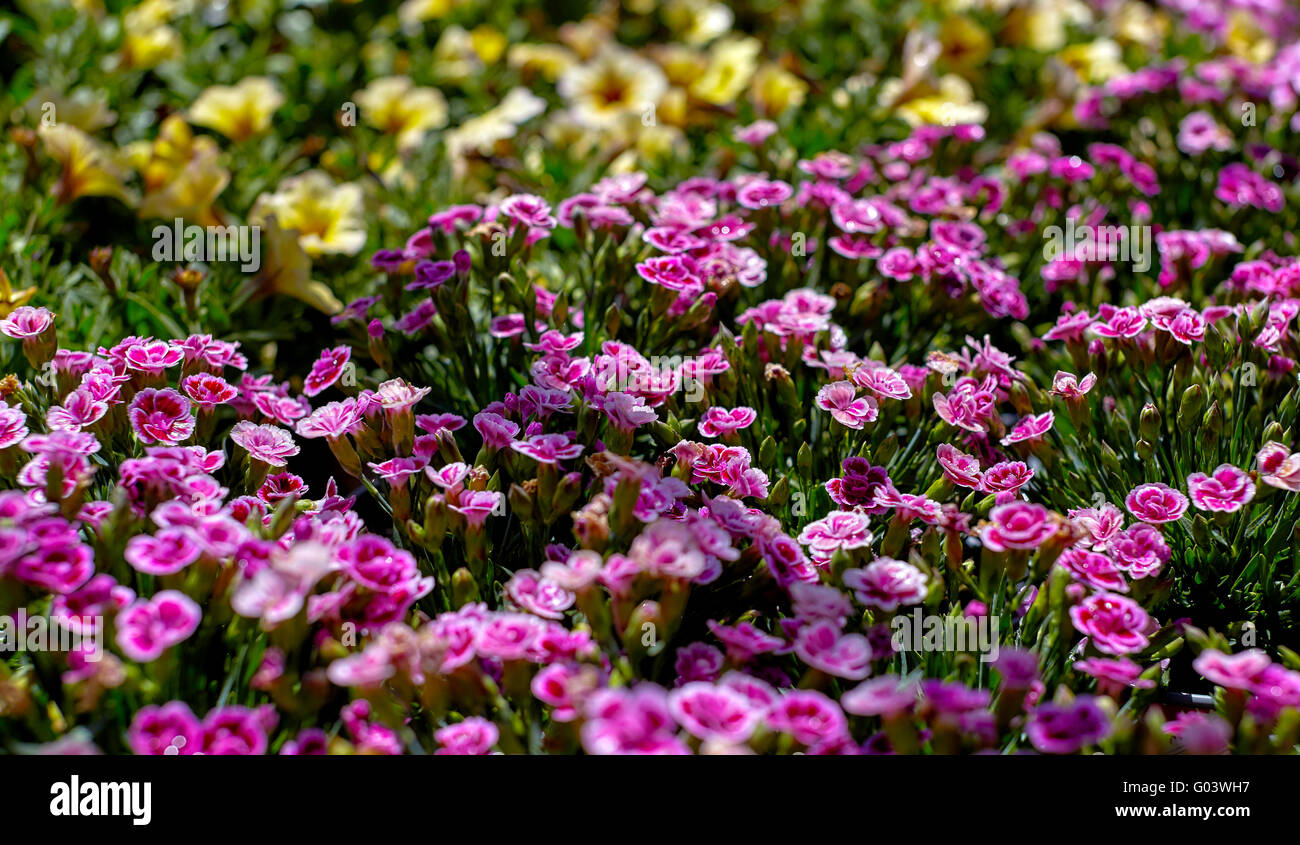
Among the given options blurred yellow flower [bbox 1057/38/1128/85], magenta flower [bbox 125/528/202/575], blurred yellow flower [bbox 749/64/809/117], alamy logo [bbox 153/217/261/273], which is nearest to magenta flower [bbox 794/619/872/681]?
magenta flower [bbox 125/528/202/575]

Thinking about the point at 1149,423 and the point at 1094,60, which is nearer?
the point at 1149,423

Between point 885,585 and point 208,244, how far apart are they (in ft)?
6.32

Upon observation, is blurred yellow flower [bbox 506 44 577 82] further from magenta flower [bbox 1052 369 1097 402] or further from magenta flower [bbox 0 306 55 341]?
magenta flower [bbox 1052 369 1097 402]

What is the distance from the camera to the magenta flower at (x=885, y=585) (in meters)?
1.54

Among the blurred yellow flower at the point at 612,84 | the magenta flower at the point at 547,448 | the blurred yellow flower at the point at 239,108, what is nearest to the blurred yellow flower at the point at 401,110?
→ the blurred yellow flower at the point at 239,108

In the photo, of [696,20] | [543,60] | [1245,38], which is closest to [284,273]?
[543,60]

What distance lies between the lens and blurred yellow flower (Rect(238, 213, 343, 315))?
245 cm

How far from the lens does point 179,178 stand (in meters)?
2.74

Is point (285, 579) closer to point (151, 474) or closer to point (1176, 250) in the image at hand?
point (151, 474)

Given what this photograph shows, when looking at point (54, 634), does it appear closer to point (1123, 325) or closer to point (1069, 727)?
point (1069, 727)

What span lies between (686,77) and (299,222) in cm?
157

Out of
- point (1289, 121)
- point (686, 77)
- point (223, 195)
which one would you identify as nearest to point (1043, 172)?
point (1289, 121)

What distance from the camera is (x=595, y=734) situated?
1.22 metres
